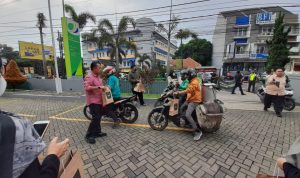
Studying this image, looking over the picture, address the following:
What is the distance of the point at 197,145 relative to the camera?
365 centimetres

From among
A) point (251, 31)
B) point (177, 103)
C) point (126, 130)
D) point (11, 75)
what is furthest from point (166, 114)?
point (251, 31)

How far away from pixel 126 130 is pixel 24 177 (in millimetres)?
Answer: 3694

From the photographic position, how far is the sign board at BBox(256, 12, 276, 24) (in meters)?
30.6

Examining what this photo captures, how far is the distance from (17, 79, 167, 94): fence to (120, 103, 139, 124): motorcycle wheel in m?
4.37

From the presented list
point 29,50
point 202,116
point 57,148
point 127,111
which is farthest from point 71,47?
point 29,50

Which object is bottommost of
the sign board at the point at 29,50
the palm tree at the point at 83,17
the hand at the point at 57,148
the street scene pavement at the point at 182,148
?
the street scene pavement at the point at 182,148

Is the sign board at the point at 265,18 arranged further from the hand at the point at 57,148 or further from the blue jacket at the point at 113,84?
the hand at the point at 57,148

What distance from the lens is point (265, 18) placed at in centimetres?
Answer: 3120

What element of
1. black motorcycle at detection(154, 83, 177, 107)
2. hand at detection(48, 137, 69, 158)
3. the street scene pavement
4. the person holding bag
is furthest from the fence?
the person holding bag

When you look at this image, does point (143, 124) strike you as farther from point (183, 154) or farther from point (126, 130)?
point (183, 154)

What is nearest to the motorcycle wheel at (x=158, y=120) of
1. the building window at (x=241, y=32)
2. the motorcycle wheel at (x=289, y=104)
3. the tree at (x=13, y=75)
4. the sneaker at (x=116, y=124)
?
the sneaker at (x=116, y=124)

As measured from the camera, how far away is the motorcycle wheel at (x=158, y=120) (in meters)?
4.49

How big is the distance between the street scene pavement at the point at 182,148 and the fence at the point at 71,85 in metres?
4.01

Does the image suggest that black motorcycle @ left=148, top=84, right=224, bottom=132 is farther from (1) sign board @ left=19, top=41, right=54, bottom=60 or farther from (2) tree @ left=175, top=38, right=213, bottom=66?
(2) tree @ left=175, top=38, right=213, bottom=66
